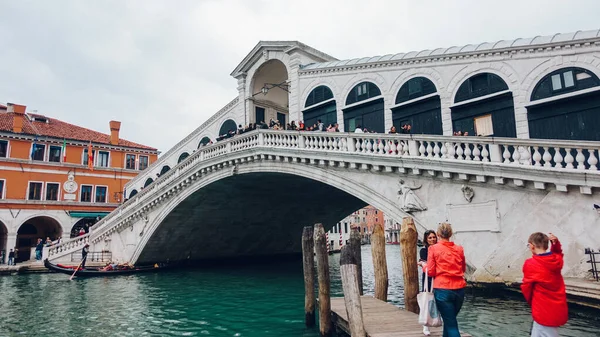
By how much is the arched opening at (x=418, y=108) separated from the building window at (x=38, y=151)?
2254 centimetres

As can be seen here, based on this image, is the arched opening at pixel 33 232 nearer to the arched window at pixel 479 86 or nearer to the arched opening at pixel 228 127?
the arched opening at pixel 228 127

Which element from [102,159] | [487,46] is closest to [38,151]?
[102,159]

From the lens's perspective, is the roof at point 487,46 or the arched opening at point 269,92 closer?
the roof at point 487,46

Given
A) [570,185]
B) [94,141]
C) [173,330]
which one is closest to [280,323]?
[173,330]

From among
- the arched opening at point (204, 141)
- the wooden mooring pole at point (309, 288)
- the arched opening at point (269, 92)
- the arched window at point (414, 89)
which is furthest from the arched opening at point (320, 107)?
the arched opening at point (204, 141)

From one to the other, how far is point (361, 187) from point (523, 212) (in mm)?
4270

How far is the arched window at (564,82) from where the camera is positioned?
Result: 9.70 meters

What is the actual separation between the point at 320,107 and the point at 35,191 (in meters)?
19.5

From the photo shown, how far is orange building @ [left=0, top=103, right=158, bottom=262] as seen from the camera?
2367 centimetres

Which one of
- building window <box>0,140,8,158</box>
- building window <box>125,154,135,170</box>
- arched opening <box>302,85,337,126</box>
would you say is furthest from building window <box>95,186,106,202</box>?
arched opening <box>302,85,337,126</box>

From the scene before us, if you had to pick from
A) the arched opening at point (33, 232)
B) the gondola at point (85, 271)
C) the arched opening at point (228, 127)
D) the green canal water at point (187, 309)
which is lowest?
the green canal water at point (187, 309)

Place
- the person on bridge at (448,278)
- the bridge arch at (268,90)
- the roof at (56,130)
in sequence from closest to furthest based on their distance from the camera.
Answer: the person on bridge at (448,278), the bridge arch at (268,90), the roof at (56,130)

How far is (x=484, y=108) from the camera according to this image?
1159 cm

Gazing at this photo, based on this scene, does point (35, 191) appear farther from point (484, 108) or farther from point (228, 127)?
point (484, 108)
